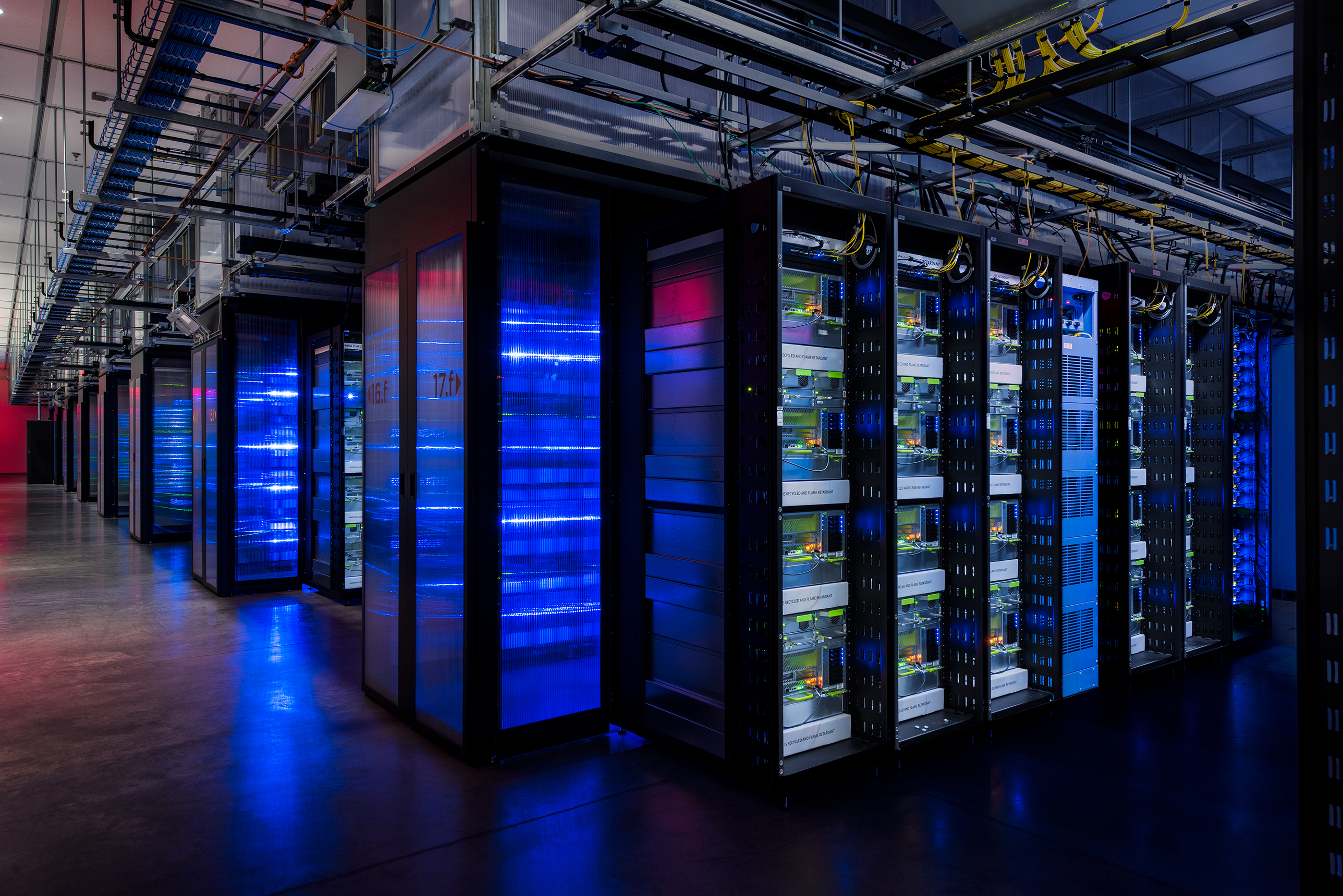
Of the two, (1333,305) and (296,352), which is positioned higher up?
(296,352)

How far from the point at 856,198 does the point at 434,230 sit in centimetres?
220

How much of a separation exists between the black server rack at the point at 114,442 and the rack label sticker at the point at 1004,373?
57.8ft

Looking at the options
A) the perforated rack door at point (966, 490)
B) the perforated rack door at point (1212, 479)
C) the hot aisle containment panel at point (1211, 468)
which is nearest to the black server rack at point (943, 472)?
the perforated rack door at point (966, 490)

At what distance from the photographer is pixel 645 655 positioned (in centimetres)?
406

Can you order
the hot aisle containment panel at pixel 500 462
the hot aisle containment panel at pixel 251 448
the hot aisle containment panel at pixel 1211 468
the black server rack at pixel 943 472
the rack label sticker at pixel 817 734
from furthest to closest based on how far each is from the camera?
1. the hot aisle containment panel at pixel 251 448
2. the hot aisle containment panel at pixel 1211 468
3. the black server rack at pixel 943 472
4. the hot aisle containment panel at pixel 500 462
5. the rack label sticker at pixel 817 734

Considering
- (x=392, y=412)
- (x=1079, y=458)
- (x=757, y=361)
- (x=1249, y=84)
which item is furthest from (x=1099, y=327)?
(x=392, y=412)

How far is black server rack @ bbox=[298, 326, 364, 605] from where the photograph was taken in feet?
26.4

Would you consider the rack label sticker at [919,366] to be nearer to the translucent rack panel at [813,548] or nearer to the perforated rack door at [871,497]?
the perforated rack door at [871,497]

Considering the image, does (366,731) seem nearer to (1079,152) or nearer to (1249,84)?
(1079,152)

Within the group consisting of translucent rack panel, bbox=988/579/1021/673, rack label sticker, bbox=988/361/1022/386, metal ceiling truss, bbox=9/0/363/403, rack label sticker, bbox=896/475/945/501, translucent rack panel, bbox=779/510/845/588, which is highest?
metal ceiling truss, bbox=9/0/363/403

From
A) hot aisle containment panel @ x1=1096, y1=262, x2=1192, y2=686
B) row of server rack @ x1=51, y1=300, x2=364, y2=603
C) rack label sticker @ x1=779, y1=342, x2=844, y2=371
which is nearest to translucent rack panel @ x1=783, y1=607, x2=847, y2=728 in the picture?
rack label sticker @ x1=779, y1=342, x2=844, y2=371

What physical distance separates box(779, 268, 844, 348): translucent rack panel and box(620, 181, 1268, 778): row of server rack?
1 cm

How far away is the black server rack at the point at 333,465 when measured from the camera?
8039 mm

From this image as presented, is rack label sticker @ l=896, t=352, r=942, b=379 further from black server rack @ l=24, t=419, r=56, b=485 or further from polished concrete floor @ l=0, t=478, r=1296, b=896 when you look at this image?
black server rack @ l=24, t=419, r=56, b=485
